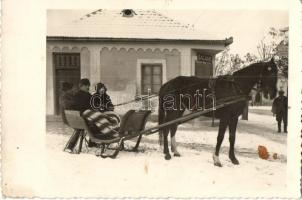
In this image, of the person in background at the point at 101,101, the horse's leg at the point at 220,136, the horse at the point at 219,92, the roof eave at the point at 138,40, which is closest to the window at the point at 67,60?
the roof eave at the point at 138,40

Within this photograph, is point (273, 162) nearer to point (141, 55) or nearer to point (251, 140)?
point (251, 140)

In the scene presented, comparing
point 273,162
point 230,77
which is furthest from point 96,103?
point 273,162

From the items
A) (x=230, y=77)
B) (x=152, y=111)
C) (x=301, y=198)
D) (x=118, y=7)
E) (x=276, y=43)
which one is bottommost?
→ (x=301, y=198)

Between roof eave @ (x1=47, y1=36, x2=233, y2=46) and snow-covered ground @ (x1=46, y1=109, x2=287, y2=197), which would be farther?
roof eave @ (x1=47, y1=36, x2=233, y2=46)

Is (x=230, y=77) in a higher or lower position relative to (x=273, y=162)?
higher

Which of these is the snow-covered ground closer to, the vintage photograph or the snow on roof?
the vintage photograph

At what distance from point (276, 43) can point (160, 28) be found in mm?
1379

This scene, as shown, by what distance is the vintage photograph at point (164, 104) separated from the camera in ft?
18.2

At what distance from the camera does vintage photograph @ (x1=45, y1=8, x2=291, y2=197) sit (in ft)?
18.2

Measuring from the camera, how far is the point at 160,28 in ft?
19.1

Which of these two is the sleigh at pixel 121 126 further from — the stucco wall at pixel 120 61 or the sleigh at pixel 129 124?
the stucco wall at pixel 120 61

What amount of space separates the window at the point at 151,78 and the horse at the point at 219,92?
8 cm

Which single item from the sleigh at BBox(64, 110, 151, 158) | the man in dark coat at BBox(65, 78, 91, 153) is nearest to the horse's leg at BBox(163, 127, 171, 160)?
the sleigh at BBox(64, 110, 151, 158)

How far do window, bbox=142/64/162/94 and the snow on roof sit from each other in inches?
14.7
